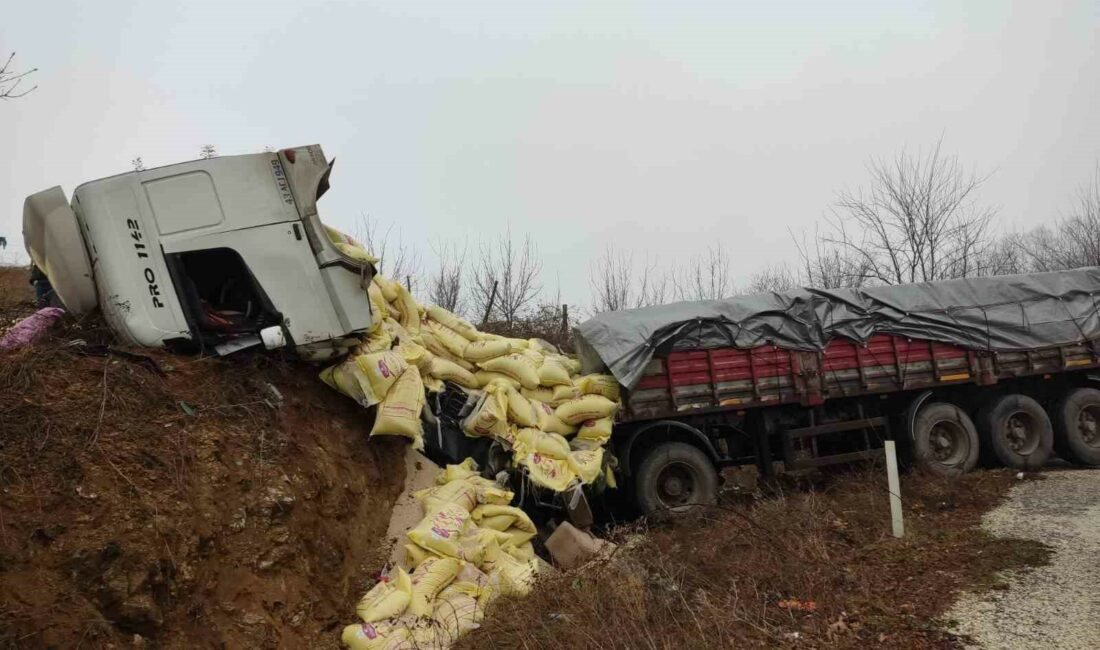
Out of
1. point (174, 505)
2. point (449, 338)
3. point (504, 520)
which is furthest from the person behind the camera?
point (449, 338)

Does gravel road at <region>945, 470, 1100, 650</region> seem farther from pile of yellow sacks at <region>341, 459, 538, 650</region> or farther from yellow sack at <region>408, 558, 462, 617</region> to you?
yellow sack at <region>408, 558, 462, 617</region>

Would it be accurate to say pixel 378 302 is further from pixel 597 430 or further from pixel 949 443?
pixel 949 443

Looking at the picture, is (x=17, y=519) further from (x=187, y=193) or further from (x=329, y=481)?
(x=187, y=193)

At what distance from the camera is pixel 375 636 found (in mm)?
4652

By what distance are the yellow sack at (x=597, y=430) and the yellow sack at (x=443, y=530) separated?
1.82 meters

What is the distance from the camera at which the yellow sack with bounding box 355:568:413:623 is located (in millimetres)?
4797

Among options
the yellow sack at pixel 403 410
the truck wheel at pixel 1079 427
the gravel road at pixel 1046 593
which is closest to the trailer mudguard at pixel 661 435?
the yellow sack at pixel 403 410

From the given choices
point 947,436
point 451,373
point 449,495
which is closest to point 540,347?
point 451,373

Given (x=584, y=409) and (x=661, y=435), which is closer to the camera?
(x=584, y=409)

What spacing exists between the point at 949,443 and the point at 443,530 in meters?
6.59

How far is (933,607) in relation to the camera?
444cm

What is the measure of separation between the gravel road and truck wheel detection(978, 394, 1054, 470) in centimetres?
206

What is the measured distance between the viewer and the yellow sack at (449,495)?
5898 millimetres

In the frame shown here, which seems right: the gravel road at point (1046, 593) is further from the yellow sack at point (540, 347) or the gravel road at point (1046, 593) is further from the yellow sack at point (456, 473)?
the yellow sack at point (540, 347)
